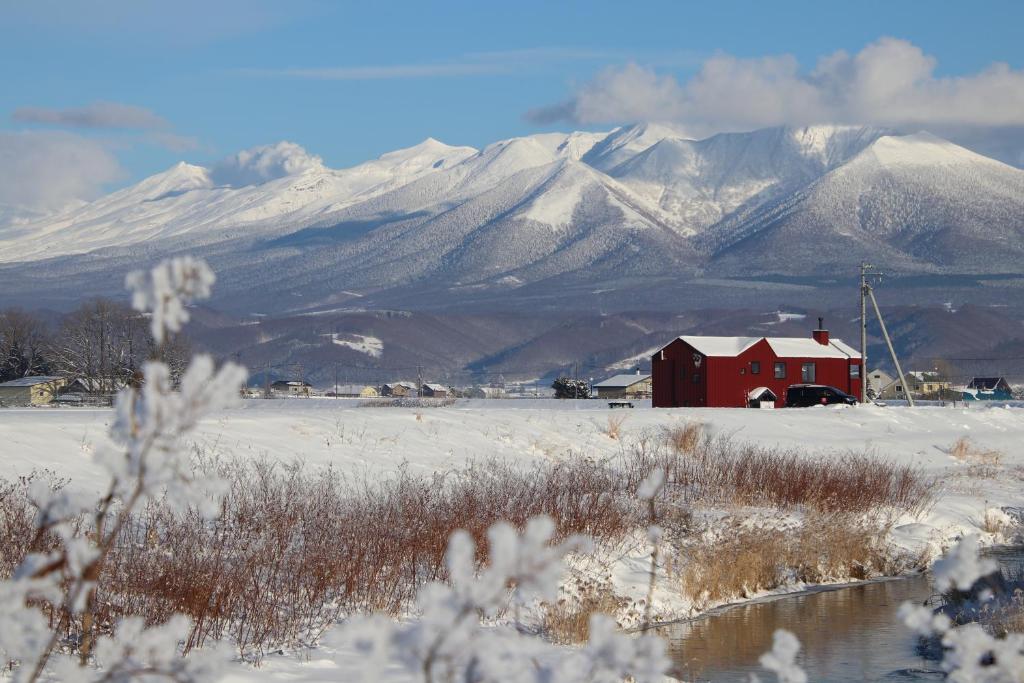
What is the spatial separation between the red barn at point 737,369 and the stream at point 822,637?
157 feet

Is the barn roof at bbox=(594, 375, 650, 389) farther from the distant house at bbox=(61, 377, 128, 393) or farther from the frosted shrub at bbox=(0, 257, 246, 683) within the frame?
the frosted shrub at bbox=(0, 257, 246, 683)

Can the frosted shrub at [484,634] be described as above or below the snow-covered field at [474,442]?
above

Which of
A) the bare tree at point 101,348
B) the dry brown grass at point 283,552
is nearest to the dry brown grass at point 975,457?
the dry brown grass at point 283,552

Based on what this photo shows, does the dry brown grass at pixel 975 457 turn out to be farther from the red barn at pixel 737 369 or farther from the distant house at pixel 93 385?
the distant house at pixel 93 385

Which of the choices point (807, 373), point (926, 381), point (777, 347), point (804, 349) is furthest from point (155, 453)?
point (926, 381)

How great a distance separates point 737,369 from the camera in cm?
7062

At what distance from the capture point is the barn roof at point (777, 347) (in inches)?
2795

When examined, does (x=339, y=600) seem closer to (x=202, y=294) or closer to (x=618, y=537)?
(x=618, y=537)

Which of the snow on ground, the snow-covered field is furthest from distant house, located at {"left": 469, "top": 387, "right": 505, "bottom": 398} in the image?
the snow-covered field

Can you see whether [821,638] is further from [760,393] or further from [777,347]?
[777,347]

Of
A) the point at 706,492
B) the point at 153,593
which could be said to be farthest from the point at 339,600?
the point at 706,492

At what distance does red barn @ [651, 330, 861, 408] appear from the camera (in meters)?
70.2

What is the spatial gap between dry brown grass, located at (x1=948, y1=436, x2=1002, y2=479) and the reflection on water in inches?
687

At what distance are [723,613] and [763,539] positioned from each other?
2.35 meters
